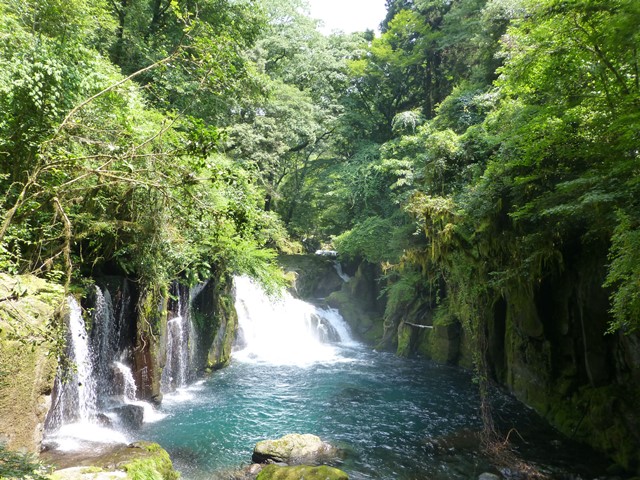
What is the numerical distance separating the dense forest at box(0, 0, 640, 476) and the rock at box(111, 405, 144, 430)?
3062 mm

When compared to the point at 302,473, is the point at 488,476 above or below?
below

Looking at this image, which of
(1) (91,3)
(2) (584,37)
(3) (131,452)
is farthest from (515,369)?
(1) (91,3)

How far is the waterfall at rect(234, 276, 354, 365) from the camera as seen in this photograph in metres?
18.5

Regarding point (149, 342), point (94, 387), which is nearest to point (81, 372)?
point (94, 387)

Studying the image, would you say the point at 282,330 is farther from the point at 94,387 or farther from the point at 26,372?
the point at 26,372

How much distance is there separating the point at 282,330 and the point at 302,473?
13.3m

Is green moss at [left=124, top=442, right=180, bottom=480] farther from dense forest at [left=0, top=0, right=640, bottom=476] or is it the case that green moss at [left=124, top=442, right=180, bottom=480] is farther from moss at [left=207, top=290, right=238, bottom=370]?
moss at [left=207, top=290, right=238, bottom=370]

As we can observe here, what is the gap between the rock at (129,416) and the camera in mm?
9430

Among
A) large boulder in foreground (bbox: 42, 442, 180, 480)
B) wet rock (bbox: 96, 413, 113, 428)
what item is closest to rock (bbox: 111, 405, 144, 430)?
wet rock (bbox: 96, 413, 113, 428)

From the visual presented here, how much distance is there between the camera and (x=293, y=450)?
8.61 meters

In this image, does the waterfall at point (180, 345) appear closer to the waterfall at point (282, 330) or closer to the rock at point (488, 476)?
the waterfall at point (282, 330)

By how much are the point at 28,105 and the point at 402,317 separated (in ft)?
54.6

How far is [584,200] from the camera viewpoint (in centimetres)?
666

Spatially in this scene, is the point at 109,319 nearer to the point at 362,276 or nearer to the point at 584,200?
the point at 584,200
